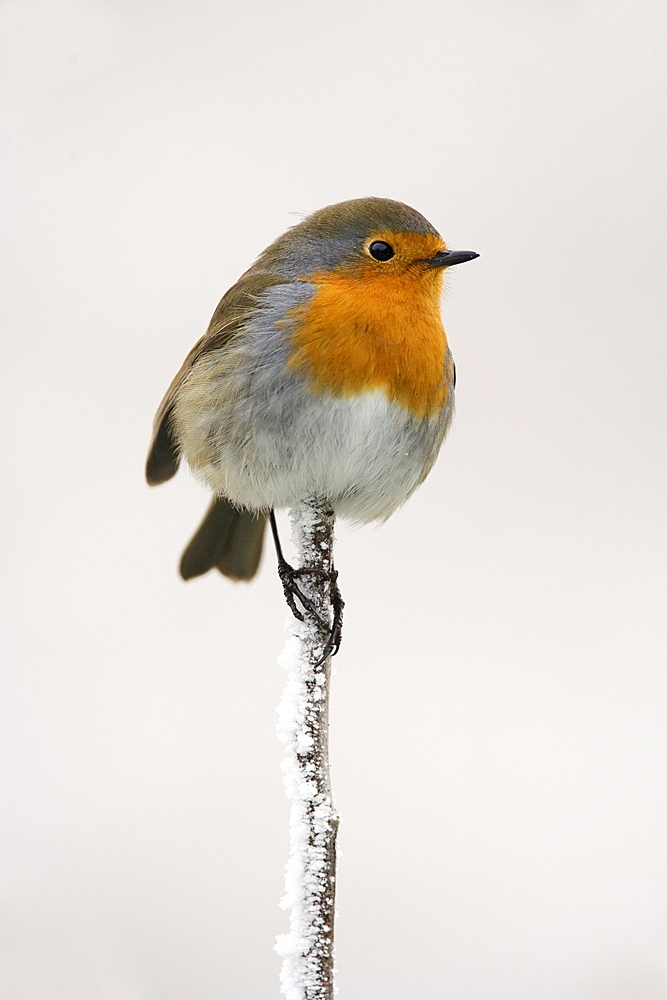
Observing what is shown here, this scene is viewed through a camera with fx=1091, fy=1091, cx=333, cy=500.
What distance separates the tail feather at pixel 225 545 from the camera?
336 cm

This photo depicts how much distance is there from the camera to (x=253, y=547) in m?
3.37

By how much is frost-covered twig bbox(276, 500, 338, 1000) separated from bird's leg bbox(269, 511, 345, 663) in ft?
0.07

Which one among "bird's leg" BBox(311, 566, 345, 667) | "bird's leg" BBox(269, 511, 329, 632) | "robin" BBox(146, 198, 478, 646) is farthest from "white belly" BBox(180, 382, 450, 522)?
"bird's leg" BBox(311, 566, 345, 667)

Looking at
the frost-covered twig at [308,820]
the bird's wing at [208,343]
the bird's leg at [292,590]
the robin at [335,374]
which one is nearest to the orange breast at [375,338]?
the robin at [335,374]

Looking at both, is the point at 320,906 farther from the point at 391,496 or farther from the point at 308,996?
the point at 391,496

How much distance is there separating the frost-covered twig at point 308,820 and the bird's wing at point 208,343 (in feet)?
3.48

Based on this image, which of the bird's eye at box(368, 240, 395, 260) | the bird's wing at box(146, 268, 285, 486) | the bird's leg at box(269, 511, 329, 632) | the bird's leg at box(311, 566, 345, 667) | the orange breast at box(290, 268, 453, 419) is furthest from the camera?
the bird's wing at box(146, 268, 285, 486)

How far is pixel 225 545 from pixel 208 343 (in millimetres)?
663

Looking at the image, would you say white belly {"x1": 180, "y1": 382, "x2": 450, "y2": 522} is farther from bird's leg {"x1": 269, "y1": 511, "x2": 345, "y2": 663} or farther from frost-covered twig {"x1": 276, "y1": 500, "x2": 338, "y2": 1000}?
frost-covered twig {"x1": 276, "y1": 500, "x2": 338, "y2": 1000}

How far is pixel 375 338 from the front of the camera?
8.48ft

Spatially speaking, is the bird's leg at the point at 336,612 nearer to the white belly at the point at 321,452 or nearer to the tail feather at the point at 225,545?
the white belly at the point at 321,452

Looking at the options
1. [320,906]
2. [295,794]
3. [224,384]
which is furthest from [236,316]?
[320,906]

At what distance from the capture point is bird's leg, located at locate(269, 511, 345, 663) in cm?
213

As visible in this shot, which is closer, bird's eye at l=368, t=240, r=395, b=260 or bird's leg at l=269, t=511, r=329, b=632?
bird's leg at l=269, t=511, r=329, b=632
